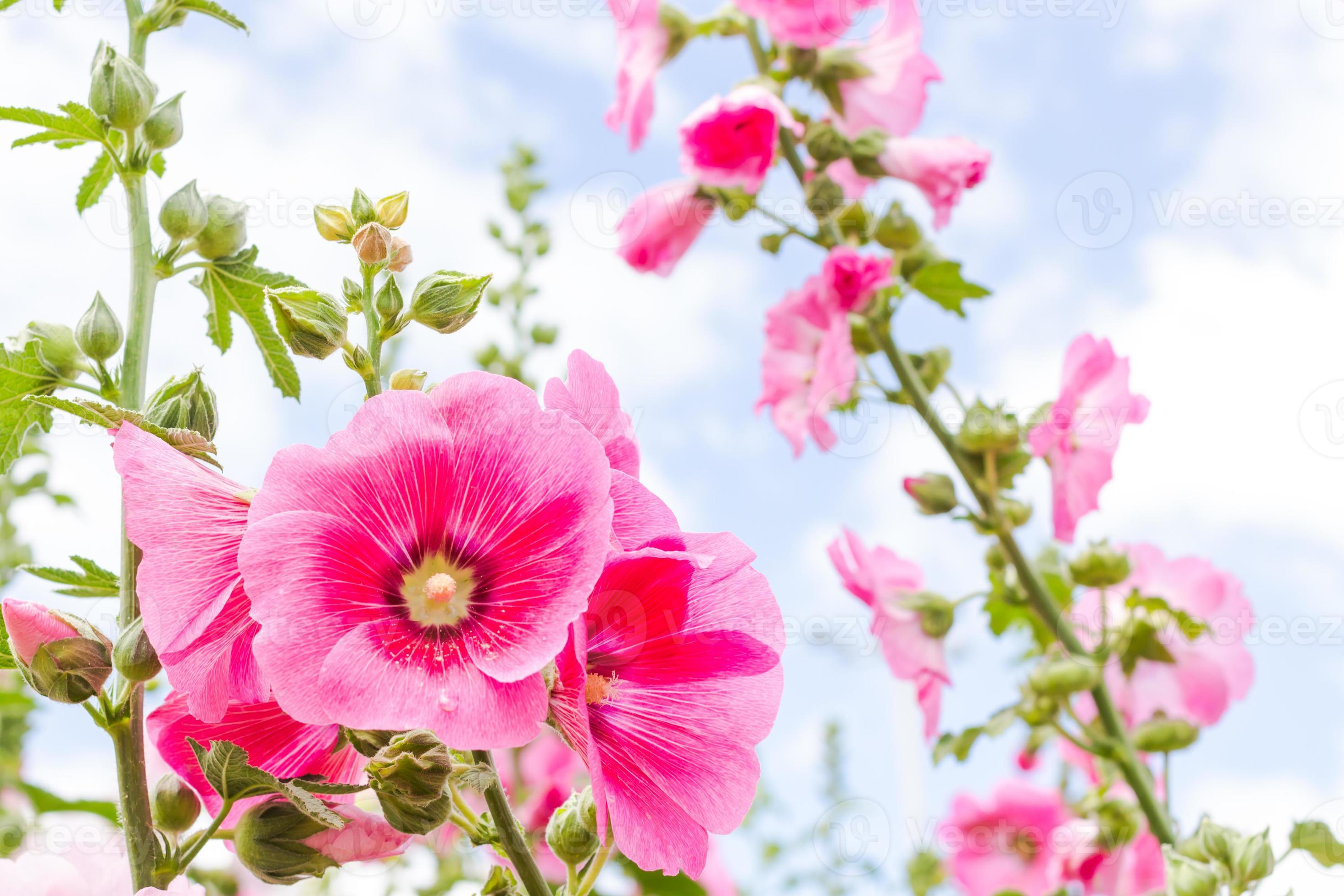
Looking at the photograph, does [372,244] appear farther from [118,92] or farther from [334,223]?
[118,92]

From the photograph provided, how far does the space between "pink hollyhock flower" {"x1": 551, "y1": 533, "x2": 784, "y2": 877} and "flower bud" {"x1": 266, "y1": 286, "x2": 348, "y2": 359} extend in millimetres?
241

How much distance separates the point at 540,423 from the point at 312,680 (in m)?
0.20

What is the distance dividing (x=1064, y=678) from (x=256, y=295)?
1196mm

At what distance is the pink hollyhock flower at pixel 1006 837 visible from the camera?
2.35 m

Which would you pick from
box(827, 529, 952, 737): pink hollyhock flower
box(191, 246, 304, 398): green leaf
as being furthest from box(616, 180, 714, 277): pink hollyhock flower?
box(191, 246, 304, 398): green leaf

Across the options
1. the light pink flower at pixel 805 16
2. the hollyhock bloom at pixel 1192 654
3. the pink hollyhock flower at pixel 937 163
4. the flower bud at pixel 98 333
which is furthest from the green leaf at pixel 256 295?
the hollyhock bloom at pixel 1192 654

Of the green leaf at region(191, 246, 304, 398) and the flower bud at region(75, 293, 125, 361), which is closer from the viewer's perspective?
the flower bud at region(75, 293, 125, 361)

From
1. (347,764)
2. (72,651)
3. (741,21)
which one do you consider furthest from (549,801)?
(741,21)

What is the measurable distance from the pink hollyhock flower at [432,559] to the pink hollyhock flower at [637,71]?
4.45 ft

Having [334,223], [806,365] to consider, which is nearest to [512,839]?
[334,223]

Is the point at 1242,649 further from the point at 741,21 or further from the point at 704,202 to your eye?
the point at 741,21

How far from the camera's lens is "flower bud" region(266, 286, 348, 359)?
0.70 metres

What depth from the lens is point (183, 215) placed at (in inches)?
35.0

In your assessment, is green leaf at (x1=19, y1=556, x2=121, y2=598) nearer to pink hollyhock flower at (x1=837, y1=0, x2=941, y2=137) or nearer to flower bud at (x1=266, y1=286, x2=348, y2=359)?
flower bud at (x1=266, y1=286, x2=348, y2=359)
